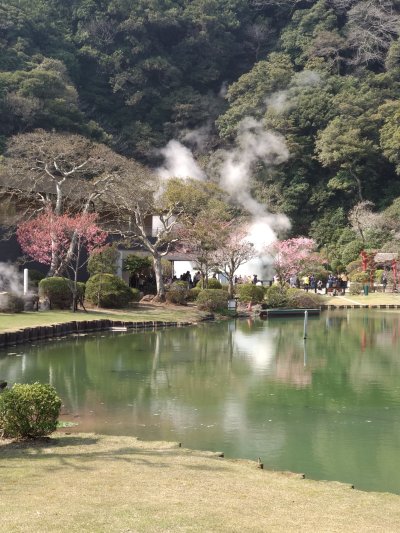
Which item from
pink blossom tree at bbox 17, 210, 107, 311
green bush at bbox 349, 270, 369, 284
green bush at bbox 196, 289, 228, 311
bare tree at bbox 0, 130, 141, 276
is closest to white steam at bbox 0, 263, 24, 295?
pink blossom tree at bbox 17, 210, 107, 311

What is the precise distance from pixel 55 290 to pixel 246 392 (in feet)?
47.7

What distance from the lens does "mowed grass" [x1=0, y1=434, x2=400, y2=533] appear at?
18.7 ft

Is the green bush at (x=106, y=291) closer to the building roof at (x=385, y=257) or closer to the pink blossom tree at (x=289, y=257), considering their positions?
the pink blossom tree at (x=289, y=257)

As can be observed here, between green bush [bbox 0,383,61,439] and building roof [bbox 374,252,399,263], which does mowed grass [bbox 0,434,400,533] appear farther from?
building roof [bbox 374,252,399,263]

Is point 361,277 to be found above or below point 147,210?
below

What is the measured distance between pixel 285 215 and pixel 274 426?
46.3 meters

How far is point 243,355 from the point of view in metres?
21.4

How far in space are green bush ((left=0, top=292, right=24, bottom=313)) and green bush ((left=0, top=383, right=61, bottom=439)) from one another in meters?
16.1

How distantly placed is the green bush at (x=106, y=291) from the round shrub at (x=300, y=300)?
11.2m

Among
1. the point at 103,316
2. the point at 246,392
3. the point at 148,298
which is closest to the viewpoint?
the point at 246,392

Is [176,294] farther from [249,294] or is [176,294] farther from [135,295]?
[249,294]

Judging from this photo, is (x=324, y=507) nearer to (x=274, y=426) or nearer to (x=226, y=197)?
(x=274, y=426)

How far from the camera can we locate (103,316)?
27781 millimetres

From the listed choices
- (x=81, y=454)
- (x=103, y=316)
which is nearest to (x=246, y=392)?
(x=81, y=454)
